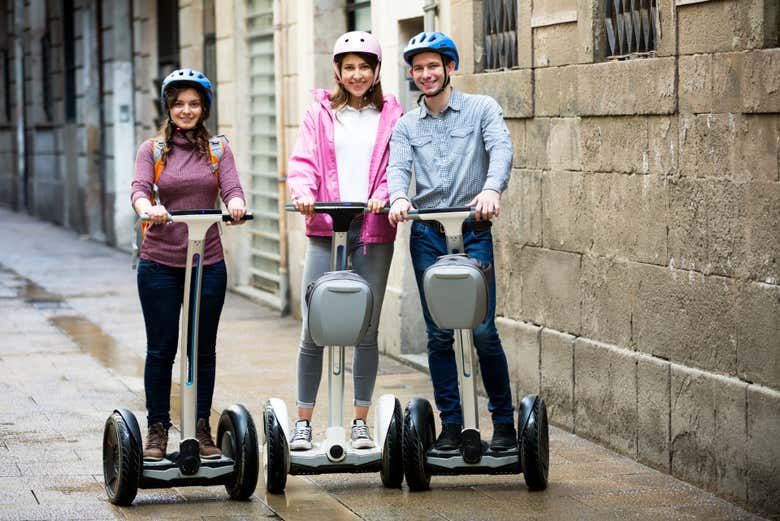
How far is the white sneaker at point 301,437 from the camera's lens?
6.44 meters

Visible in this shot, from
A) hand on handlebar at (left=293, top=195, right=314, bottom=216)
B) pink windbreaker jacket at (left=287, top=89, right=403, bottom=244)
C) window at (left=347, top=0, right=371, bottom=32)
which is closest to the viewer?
hand on handlebar at (left=293, top=195, right=314, bottom=216)

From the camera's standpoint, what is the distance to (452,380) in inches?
258

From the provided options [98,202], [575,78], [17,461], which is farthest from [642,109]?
[98,202]

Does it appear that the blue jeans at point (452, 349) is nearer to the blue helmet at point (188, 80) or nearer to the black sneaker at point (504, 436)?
the black sneaker at point (504, 436)

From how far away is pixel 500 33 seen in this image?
29.0ft

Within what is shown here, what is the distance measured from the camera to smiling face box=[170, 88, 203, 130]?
634 centimetres

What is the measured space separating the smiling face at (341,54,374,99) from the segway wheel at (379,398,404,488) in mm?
1320

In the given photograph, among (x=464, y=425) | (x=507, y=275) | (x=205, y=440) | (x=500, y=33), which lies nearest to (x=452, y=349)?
(x=464, y=425)

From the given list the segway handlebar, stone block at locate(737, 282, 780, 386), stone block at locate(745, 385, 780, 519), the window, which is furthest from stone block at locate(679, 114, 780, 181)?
the window

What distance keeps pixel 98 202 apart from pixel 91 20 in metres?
2.72

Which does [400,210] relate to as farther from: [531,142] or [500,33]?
[500,33]

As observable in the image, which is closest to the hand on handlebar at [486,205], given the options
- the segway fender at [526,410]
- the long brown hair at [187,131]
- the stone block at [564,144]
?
the segway fender at [526,410]

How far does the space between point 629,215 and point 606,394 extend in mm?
884

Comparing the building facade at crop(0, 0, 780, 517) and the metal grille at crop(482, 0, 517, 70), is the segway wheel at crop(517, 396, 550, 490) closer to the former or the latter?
the building facade at crop(0, 0, 780, 517)
